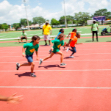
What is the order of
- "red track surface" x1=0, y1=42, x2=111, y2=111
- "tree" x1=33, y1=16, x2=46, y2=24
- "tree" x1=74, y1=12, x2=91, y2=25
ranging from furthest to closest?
"tree" x1=33, y1=16, x2=46, y2=24 → "tree" x1=74, y1=12, x2=91, y2=25 → "red track surface" x1=0, y1=42, x2=111, y2=111

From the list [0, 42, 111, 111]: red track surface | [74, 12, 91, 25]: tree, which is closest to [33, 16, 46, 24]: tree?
[74, 12, 91, 25]: tree

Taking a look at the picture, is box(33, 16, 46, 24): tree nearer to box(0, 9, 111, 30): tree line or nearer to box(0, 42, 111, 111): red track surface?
box(0, 9, 111, 30): tree line

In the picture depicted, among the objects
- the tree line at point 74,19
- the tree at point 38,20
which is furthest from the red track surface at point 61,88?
the tree at point 38,20

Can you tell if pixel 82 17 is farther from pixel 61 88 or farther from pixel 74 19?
pixel 61 88

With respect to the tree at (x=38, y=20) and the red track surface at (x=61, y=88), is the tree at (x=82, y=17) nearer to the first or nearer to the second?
the tree at (x=38, y=20)

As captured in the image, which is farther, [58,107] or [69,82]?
[69,82]

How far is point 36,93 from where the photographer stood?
4.08m

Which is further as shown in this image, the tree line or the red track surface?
the tree line

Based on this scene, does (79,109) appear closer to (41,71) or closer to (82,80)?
(82,80)

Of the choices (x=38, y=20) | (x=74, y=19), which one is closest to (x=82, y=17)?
(x=74, y=19)

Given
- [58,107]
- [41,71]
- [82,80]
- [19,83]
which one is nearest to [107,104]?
[58,107]

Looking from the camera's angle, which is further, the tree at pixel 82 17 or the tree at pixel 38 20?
the tree at pixel 38 20

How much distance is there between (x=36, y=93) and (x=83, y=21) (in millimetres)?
110317

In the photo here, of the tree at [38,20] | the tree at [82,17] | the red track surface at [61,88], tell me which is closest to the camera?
the red track surface at [61,88]
